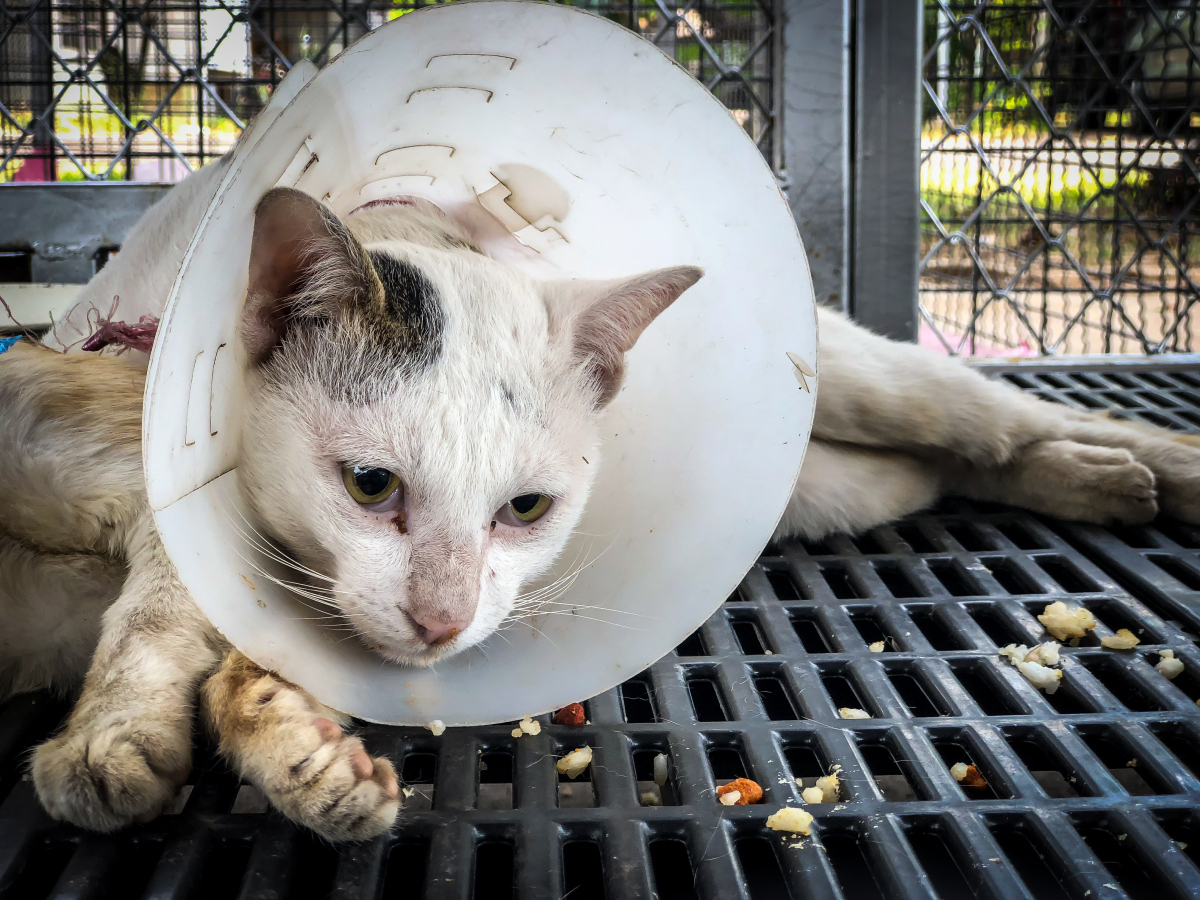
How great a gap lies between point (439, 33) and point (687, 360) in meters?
0.49

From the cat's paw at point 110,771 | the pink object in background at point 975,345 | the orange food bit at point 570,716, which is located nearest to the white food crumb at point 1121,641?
the orange food bit at point 570,716

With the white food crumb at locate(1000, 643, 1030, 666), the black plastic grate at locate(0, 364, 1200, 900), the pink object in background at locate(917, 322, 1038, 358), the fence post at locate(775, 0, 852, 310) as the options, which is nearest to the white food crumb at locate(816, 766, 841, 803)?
the black plastic grate at locate(0, 364, 1200, 900)

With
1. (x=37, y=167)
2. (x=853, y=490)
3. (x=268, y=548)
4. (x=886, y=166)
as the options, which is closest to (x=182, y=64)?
(x=37, y=167)

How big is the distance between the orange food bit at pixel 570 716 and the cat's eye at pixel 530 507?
218 millimetres

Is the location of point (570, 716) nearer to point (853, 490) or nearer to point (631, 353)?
point (631, 353)

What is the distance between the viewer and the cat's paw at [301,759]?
828 mm

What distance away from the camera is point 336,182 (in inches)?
48.4

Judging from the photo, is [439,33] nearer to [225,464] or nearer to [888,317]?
[225,464]

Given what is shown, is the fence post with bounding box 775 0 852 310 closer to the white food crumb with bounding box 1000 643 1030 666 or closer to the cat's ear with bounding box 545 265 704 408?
the cat's ear with bounding box 545 265 704 408

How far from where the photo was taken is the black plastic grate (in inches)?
31.6

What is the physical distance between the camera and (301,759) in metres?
0.87

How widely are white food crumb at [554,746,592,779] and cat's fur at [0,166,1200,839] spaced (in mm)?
156

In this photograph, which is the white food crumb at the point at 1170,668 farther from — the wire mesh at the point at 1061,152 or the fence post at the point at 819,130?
the wire mesh at the point at 1061,152

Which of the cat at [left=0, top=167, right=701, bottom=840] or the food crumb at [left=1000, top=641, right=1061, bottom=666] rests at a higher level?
the cat at [left=0, top=167, right=701, bottom=840]
